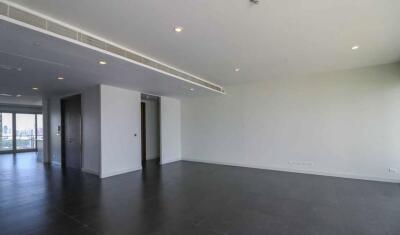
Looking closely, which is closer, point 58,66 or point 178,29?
point 178,29

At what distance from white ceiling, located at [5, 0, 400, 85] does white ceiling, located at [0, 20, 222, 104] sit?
0.35 metres

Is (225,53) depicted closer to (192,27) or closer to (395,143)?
(192,27)

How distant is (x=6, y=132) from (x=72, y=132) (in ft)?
21.1

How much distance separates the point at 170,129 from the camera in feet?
24.5

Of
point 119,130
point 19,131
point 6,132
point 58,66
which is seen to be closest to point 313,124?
point 119,130

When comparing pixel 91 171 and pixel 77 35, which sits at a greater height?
pixel 77 35

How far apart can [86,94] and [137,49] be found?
3228 millimetres

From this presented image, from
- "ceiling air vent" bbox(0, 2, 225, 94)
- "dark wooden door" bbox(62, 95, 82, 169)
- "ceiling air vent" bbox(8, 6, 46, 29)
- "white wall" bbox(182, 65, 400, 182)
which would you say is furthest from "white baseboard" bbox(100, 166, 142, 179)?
"ceiling air vent" bbox(8, 6, 46, 29)

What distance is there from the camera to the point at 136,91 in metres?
6.08

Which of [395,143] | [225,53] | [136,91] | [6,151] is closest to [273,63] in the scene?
[225,53]

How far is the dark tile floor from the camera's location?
2627mm

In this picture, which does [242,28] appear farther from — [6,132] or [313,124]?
[6,132]

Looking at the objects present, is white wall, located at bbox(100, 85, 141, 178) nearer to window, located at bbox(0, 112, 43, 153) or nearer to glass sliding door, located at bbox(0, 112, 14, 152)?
window, located at bbox(0, 112, 43, 153)

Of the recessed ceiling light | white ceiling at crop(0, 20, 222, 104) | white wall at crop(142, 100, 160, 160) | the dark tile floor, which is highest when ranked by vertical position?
the recessed ceiling light
